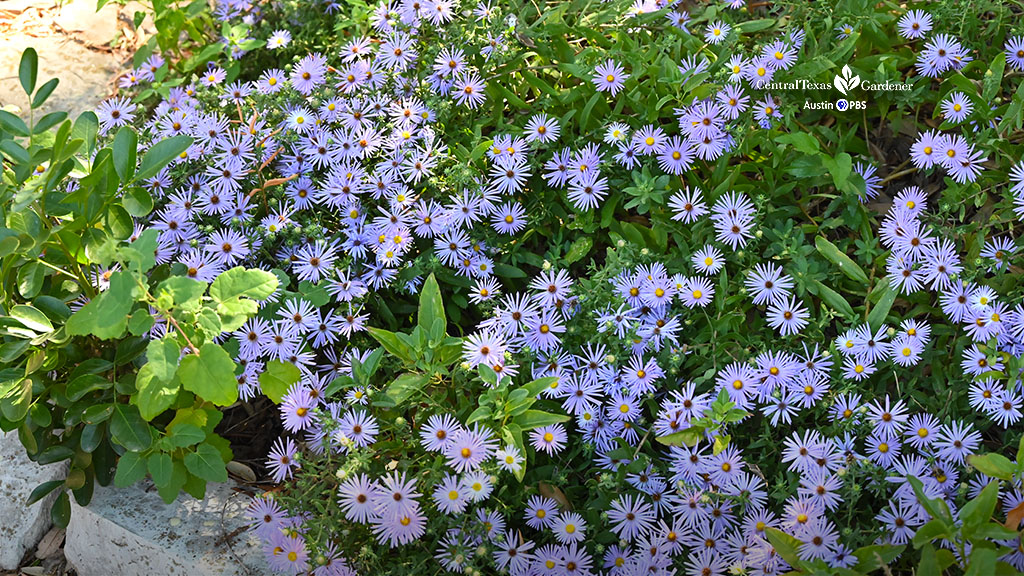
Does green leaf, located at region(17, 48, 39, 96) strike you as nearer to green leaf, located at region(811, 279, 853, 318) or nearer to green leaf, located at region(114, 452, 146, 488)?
green leaf, located at region(114, 452, 146, 488)

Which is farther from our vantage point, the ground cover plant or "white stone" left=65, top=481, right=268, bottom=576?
"white stone" left=65, top=481, right=268, bottom=576

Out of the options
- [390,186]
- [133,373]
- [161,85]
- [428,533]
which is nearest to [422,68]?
[390,186]

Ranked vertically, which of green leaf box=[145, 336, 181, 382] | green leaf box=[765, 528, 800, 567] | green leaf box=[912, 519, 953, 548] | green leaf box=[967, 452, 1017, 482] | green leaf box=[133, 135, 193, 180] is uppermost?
green leaf box=[133, 135, 193, 180]

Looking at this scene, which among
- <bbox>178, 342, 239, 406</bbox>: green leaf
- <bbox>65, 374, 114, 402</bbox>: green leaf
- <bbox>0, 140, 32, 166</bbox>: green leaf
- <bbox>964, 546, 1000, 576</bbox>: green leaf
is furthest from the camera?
<bbox>65, 374, 114, 402</bbox>: green leaf

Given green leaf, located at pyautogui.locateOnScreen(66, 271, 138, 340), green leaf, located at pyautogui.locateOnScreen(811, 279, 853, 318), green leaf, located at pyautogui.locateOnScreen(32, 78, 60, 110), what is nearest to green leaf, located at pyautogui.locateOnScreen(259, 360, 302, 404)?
green leaf, located at pyautogui.locateOnScreen(66, 271, 138, 340)

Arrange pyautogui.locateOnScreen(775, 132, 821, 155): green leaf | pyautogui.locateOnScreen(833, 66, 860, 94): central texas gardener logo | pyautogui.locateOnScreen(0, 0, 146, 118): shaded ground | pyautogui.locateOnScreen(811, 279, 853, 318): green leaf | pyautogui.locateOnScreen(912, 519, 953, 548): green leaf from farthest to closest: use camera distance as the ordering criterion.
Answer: pyautogui.locateOnScreen(0, 0, 146, 118): shaded ground → pyautogui.locateOnScreen(833, 66, 860, 94): central texas gardener logo → pyautogui.locateOnScreen(775, 132, 821, 155): green leaf → pyautogui.locateOnScreen(811, 279, 853, 318): green leaf → pyautogui.locateOnScreen(912, 519, 953, 548): green leaf

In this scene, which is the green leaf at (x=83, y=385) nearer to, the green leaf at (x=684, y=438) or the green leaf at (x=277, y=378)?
the green leaf at (x=277, y=378)

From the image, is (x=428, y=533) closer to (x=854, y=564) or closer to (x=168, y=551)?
(x=168, y=551)

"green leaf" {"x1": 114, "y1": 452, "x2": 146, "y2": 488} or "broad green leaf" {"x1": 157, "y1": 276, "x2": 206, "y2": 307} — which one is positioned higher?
"broad green leaf" {"x1": 157, "y1": 276, "x2": 206, "y2": 307}
